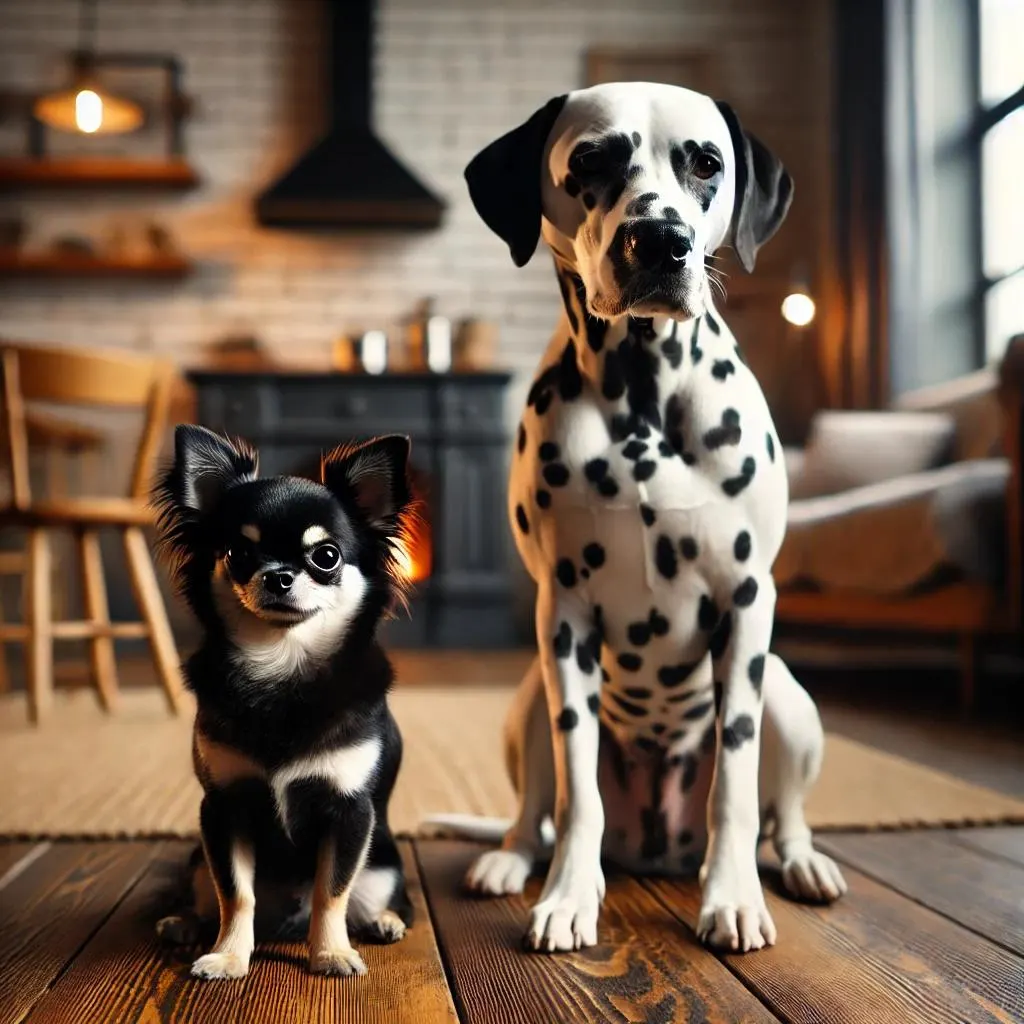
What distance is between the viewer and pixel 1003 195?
496cm

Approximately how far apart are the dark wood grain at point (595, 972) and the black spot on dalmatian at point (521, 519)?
51cm

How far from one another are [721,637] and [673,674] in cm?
9

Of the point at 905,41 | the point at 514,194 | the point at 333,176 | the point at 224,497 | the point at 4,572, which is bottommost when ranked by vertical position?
the point at 4,572

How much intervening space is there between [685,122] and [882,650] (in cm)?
435

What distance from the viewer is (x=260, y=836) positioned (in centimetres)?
120

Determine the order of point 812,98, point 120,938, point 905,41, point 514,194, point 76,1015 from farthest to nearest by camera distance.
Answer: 1. point 812,98
2. point 905,41
3. point 514,194
4. point 120,938
5. point 76,1015

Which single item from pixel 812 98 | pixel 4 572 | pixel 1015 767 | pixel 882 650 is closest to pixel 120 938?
pixel 1015 767

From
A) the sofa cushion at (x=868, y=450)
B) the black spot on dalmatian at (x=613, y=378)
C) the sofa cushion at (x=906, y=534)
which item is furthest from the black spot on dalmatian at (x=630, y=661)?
the sofa cushion at (x=868, y=450)

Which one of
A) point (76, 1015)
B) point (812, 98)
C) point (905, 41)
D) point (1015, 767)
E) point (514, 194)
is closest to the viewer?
point (76, 1015)

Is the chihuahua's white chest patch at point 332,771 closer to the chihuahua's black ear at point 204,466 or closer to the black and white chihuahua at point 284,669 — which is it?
the black and white chihuahua at point 284,669

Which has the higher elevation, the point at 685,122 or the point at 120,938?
the point at 685,122

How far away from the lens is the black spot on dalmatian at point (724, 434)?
1.39 m

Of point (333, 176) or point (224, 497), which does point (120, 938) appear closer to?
point (224, 497)

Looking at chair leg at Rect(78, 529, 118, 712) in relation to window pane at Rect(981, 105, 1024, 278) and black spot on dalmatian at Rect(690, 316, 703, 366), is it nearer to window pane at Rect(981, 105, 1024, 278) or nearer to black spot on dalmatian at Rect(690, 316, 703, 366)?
black spot on dalmatian at Rect(690, 316, 703, 366)
